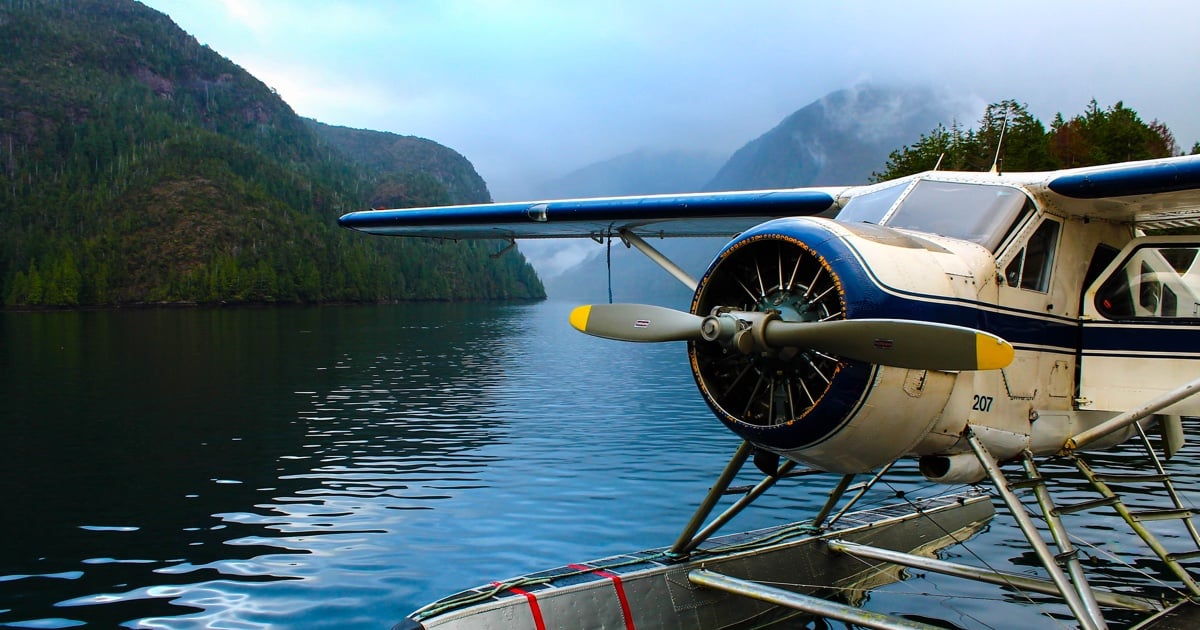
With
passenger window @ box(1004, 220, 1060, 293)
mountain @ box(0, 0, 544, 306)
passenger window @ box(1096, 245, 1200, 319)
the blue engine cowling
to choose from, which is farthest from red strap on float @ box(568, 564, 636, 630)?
mountain @ box(0, 0, 544, 306)

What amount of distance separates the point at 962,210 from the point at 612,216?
11.7 feet

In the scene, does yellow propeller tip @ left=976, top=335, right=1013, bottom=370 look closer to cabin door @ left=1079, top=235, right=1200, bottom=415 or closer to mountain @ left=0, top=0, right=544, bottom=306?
cabin door @ left=1079, top=235, right=1200, bottom=415

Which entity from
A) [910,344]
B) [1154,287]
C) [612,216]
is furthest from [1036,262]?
[612,216]

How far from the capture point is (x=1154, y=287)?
6.35 m

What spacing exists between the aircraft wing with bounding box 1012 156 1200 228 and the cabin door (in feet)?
1.25

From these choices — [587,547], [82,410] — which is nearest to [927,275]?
[587,547]

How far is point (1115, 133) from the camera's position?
186ft

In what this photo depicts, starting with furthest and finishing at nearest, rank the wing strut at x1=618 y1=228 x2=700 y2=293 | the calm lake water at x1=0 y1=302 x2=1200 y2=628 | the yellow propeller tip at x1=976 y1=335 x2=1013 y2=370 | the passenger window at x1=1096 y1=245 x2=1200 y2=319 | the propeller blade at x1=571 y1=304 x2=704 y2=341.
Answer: the calm lake water at x1=0 y1=302 x2=1200 y2=628
the wing strut at x1=618 y1=228 x2=700 y2=293
the passenger window at x1=1096 y1=245 x2=1200 y2=319
the propeller blade at x1=571 y1=304 x2=704 y2=341
the yellow propeller tip at x1=976 y1=335 x2=1013 y2=370

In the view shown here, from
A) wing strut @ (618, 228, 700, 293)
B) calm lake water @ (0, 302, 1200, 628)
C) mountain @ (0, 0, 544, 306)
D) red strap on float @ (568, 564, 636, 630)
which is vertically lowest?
calm lake water @ (0, 302, 1200, 628)

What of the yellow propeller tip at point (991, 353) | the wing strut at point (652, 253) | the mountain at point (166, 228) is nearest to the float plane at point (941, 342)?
the yellow propeller tip at point (991, 353)

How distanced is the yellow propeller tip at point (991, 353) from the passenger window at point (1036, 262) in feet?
4.00

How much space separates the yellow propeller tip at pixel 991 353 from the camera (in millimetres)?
4363

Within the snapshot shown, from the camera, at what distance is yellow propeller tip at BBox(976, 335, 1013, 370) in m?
4.36

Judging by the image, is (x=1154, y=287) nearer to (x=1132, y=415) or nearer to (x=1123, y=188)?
(x=1123, y=188)
